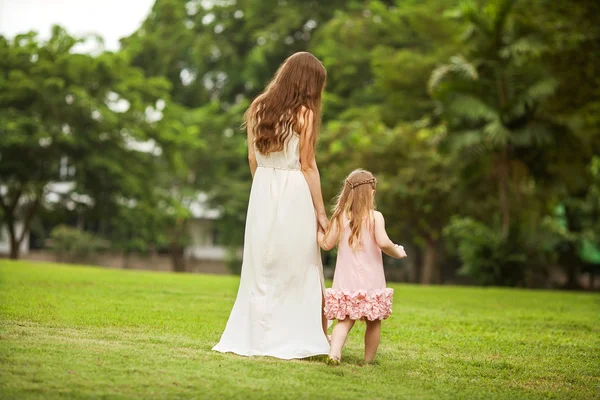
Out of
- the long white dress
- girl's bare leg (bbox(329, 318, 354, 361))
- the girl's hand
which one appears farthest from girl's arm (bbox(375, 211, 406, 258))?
girl's bare leg (bbox(329, 318, 354, 361))

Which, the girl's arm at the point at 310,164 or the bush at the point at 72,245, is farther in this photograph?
the bush at the point at 72,245

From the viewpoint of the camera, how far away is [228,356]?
22.6 feet

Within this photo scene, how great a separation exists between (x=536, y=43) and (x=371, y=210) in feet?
64.9

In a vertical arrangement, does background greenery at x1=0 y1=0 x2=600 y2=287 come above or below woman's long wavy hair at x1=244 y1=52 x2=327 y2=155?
above

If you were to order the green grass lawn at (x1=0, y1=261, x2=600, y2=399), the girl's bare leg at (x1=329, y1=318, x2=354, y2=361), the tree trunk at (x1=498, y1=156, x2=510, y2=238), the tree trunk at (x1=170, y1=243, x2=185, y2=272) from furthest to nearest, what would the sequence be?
the tree trunk at (x1=170, y1=243, x2=185, y2=272), the tree trunk at (x1=498, y1=156, x2=510, y2=238), the girl's bare leg at (x1=329, y1=318, x2=354, y2=361), the green grass lawn at (x1=0, y1=261, x2=600, y2=399)

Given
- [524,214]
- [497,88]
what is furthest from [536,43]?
[524,214]

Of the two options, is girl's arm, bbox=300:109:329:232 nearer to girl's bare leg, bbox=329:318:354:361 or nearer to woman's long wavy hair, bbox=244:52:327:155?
woman's long wavy hair, bbox=244:52:327:155

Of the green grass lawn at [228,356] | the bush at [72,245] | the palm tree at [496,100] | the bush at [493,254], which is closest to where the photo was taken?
the green grass lawn at [228,356]

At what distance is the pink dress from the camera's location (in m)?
7.17

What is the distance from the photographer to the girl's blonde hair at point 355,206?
7277mm

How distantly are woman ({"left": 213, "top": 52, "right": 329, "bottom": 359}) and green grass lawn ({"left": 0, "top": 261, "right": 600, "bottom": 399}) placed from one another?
0.34m

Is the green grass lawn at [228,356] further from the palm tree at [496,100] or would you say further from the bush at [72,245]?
the bush at [72,245]

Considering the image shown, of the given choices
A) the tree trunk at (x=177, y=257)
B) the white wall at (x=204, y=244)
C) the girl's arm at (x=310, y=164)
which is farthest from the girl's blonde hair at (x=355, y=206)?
the white wall at (x=204, y=244)

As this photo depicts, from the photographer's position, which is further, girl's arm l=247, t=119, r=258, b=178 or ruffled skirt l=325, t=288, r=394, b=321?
girl's arm l=247, t=119, r=258, b=178
